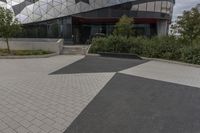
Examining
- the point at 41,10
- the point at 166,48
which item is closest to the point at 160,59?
the point at 166,48

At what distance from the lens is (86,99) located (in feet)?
20.1

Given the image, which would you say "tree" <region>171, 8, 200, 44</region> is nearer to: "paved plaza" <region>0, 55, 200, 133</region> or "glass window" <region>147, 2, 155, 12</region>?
"paved plaza" <region>0, 55, 200, 133</region>

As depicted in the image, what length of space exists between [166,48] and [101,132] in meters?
12.6

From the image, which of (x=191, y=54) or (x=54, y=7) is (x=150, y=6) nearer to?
(x=54, y=7)

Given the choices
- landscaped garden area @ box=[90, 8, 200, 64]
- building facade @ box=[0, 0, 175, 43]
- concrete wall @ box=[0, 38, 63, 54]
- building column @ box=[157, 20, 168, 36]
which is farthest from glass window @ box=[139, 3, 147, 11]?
concrete wall @ box=[0, 38, 63, 54]

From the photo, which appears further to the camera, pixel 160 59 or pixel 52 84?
pixel 160 59

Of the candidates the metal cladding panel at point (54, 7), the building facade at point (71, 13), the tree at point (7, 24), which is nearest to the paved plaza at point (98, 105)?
the tree at point (7, 24)

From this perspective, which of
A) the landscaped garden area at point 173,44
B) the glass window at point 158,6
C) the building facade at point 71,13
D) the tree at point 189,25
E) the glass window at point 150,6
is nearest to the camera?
the landscaped garden area at point 173,44

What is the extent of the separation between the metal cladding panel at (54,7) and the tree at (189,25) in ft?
49.5

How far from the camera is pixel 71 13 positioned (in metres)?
27.0

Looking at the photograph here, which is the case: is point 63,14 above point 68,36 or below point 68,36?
above

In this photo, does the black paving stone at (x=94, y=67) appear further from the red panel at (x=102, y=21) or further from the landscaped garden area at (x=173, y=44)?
the red panel at (x=102, y=21)

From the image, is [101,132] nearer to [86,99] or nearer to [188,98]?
[86,99]

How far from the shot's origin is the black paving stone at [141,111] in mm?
A: 4273
